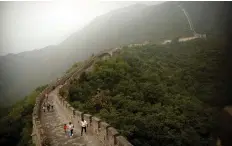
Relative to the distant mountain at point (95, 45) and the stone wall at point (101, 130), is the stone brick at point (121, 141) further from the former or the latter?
the distant mountain at point (95, 45)

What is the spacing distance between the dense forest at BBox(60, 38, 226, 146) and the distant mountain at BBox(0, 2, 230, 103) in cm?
2433

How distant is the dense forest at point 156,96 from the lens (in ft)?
61.5

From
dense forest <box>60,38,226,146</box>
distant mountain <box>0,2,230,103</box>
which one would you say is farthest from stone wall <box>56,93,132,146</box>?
distant mountain <box>0,2,230,103</box>

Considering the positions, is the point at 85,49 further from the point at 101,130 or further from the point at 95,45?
the point at 101,130

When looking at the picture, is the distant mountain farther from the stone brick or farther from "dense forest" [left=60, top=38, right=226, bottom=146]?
the stone brick

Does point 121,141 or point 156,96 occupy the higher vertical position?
point 121,141

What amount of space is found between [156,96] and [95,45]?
51795 millimetres

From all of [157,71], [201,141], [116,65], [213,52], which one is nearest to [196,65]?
[213,52]

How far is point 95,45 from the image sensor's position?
253 ft

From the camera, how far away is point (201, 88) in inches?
1186

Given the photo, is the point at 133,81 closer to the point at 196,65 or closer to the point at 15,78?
the point at 196,65

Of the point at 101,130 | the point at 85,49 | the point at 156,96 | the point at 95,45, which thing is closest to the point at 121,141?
the point at 101,130

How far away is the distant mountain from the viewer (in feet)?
219

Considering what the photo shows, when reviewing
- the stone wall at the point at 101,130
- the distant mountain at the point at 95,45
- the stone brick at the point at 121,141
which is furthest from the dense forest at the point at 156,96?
the distant mountain at the point at 95,45
